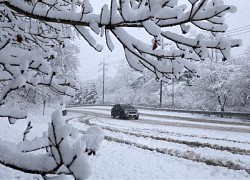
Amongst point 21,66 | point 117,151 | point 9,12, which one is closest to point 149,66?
point 21,66

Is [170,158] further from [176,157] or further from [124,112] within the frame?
[124,112]

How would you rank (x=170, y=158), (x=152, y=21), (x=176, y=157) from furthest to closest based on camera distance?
1. (x=176, y=157)
2. (x=170, y=158)
3. (x=152, y=21)

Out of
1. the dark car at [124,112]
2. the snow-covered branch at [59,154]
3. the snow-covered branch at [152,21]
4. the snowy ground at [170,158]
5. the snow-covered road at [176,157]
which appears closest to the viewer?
the snow-covered branch at [59,154]

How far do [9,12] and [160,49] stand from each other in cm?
189

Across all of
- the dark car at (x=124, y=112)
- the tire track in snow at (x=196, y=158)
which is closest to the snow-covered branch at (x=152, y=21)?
the tire track in snow at (x=196, y=158)

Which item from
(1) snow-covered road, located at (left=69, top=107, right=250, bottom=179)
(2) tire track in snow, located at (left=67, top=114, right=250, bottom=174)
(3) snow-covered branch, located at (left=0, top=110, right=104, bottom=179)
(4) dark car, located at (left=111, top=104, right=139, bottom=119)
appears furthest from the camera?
(4) dark car, located at (left=111, top=104, right=139, bottom=119)

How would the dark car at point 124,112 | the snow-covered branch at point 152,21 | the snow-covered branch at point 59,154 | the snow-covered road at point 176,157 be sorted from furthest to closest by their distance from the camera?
the dark car at point 124,112
the snow-covered road at point 176,157
the snow-covered branch at point 152,21
the snow-covered branch at point 59,154

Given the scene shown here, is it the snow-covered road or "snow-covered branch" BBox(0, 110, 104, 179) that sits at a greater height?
"snow-covered branch" BBox(0, 110, 104, 179)

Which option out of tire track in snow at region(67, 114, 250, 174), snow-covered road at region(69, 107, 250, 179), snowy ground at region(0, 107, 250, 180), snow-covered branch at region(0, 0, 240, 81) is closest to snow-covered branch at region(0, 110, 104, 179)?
snow-covered branch at region(0, 0, 240, 81)

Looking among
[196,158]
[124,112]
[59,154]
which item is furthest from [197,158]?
[124,112]

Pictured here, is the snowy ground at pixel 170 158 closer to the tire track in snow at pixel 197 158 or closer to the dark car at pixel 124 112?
the tire track in snow at pixel 197 158

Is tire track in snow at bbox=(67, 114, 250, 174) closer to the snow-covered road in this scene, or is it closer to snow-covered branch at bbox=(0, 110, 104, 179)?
the snow-covered road

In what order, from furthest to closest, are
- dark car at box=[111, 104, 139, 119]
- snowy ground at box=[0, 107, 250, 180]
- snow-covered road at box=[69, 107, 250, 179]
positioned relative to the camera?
dark car at box=[111, 104, 139, 119], snow-covered road at box=[69, 107, 250, 179], snowy ground at box=[0, 107, 250, 180]

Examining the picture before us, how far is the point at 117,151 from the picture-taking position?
10844mm
